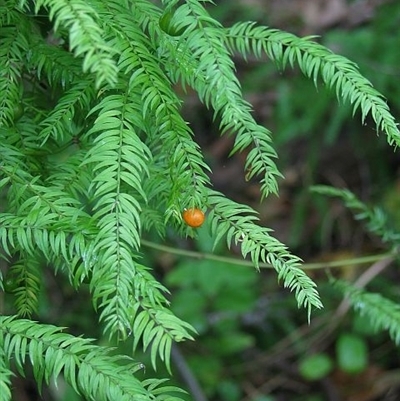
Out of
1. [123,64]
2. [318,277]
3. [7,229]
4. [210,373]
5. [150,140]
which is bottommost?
[210,373]

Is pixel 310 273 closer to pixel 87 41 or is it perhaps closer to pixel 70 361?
pixel 70 361

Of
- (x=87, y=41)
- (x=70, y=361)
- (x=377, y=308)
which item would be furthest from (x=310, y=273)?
(x=87, y=41)

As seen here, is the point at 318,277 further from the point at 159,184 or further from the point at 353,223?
the point at 159,184

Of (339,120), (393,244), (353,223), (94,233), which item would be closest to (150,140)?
(94,233)

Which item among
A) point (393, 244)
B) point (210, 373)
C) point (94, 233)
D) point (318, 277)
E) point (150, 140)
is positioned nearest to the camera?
point (94, 233)

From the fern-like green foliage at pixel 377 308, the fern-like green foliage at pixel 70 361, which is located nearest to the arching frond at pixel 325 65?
the fern-like green foliage at pixel 70 361

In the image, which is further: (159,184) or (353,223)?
(353,223)
